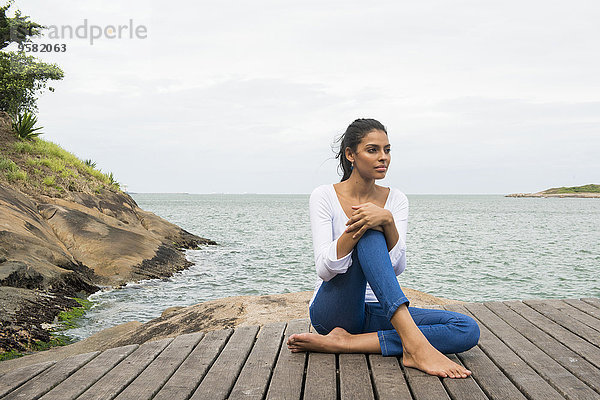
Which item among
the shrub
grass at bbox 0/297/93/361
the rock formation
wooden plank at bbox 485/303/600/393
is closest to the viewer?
wooden plank at bbox 485/303/600/393

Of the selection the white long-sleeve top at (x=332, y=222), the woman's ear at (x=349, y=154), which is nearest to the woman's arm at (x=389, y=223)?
the white long-sleeve top at (x=332, y=222)

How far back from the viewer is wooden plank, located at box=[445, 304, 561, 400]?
10.0ft

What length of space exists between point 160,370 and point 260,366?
0.66 m

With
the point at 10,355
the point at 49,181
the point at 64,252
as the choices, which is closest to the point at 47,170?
the point at 49,181

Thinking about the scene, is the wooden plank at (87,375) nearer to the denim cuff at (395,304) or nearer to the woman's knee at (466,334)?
the denim cuff at (395,304)

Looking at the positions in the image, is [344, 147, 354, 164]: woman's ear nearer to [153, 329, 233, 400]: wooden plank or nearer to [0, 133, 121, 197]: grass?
[153, 329, 233, 400]: wooden plank

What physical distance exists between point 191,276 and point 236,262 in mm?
4707

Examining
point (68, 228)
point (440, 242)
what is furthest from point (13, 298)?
point (440, 242)

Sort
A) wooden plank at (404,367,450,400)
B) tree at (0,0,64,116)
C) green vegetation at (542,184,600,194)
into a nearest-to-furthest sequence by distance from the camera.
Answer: wooden plank at (404,367,450,400) → tree at (0,0,64,116) → green vegetation at (542,184,600,194)

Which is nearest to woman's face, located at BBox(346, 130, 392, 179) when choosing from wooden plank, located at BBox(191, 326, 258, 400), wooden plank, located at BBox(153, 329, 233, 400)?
wooden plank, located at BBox(191, 326, 258, 400)

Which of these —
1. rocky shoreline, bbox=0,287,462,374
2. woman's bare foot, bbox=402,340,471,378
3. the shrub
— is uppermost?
the shrub

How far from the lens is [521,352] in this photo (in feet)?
12.5

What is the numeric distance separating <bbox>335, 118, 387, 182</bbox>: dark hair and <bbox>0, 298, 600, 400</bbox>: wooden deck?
1.41 meters

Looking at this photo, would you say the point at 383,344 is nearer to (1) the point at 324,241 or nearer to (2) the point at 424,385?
(2) the point at 424,385
